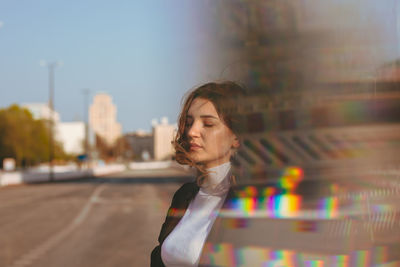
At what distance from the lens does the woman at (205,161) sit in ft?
4.11

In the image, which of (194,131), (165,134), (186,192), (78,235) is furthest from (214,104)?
(78,235)

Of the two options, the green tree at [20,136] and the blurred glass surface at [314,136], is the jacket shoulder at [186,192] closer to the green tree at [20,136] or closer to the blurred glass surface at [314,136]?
the blurred glass surface at [314,136]

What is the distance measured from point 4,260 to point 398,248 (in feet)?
27.2

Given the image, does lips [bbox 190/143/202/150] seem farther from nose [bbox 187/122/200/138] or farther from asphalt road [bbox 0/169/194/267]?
asphalt road [bbox 0/169/194/267]

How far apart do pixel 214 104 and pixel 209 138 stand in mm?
79

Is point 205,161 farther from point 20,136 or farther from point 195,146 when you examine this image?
point 20,136

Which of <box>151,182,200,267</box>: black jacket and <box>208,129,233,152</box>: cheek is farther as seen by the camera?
<box>151,182,200,267</box>: black jacket

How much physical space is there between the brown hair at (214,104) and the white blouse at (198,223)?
0.13ft

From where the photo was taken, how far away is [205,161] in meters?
1.28

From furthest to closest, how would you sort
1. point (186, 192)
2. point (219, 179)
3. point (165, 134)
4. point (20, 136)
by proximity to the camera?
1. point (20, 136)
2. point (165, 134)
3. point (186, 192)
4. point (219, 179)

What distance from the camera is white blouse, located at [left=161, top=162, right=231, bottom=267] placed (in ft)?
4.07

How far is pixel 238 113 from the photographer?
1.25m

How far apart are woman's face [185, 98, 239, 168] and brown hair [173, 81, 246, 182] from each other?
1cm

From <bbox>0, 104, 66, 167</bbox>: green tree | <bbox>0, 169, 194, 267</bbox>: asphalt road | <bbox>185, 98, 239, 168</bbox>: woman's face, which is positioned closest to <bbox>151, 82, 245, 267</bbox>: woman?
<bbox>185, 98, 239, 168</bbox>: woman's face
